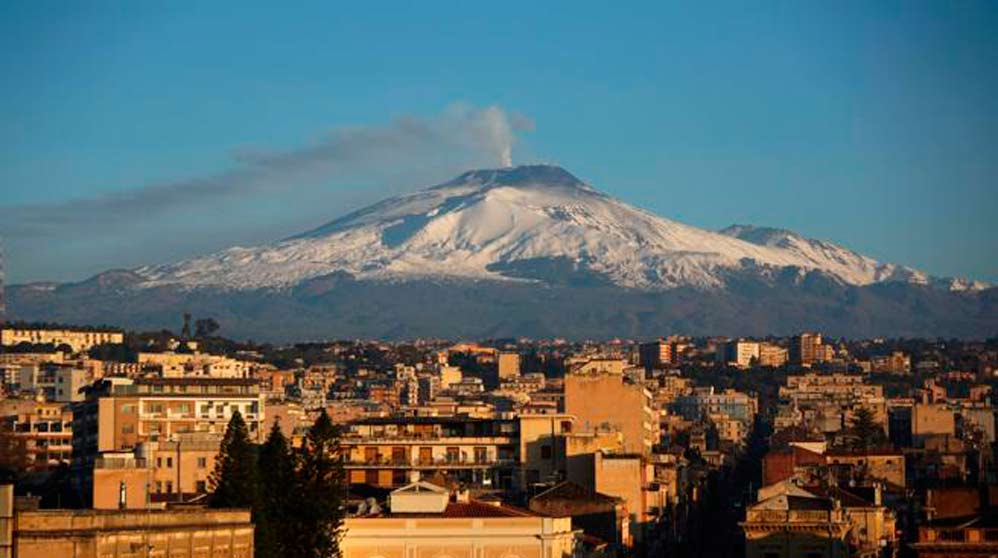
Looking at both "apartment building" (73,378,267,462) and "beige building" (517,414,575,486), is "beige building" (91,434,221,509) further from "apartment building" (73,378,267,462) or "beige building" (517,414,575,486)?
"apartment building" (73,378,267,462)

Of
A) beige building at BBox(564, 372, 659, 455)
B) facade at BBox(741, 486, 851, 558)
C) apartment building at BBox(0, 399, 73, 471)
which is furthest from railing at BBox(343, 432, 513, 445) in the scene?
apartment building at BBox(0, 399, 73, 471)

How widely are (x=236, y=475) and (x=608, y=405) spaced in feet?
180

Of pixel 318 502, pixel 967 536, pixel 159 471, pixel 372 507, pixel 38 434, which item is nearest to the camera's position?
pixel 318 502

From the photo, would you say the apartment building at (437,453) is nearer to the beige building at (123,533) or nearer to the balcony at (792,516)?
the balcony at (792,516)

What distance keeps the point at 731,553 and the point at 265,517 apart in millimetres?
37304

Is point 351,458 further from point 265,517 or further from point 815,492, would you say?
point 265,517

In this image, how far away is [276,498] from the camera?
233 ft

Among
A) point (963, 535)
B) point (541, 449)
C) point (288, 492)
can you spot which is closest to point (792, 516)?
point (963, 535)

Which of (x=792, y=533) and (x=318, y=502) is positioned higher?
(x=318, y=502)

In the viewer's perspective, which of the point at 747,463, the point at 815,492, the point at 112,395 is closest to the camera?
the point at 815,492

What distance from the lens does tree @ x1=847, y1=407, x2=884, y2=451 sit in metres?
170

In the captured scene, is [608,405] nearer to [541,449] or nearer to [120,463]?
[541,449]

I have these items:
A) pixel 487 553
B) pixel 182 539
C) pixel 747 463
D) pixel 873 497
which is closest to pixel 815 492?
pixel 873 497

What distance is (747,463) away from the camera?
17850cm
